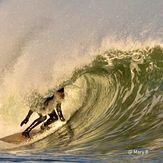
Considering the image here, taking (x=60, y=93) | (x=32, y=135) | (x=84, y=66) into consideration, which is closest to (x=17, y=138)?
(x=32, y=135)

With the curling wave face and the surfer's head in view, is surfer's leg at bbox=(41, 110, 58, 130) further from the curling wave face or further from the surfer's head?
the surfer's head

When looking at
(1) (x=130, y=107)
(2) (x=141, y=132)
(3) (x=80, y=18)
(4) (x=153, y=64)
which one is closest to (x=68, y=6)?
Result: (3) (x=80, y=18)

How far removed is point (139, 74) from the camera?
1405 cm

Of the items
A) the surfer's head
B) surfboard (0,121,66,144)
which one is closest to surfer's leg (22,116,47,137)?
surfboard (0,121,66,144)

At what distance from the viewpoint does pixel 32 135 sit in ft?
38.8

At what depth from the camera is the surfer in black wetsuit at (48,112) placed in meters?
12.0

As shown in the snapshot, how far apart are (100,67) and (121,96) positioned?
120cm

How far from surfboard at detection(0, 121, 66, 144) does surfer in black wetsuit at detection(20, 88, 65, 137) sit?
0.10 metres

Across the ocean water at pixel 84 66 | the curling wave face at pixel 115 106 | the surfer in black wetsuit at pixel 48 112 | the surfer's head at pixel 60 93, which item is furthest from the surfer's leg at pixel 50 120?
the surfer's head at pixel 60 93

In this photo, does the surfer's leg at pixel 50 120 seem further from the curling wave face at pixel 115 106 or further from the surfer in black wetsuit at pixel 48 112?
the curling wave face at pixel 115 106

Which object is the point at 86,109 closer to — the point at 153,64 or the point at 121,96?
the point at 121,96

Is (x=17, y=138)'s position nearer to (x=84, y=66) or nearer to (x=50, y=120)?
(x=50, y=120)

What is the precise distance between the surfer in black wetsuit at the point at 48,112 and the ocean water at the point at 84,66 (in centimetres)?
19

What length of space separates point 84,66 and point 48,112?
2.20 metres
